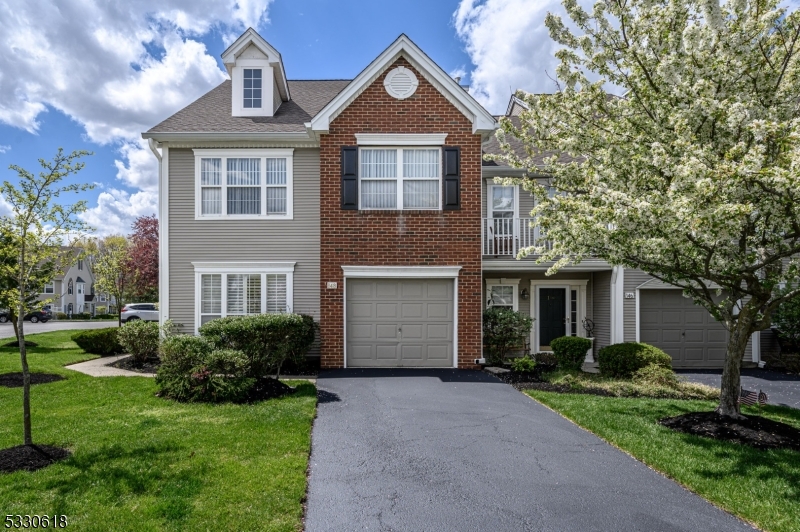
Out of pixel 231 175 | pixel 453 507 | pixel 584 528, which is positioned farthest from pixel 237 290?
pixel 584 528

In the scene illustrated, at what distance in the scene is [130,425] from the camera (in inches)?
249

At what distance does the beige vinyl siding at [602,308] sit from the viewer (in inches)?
498

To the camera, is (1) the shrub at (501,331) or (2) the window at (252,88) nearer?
(1) the shrub at (501,331)

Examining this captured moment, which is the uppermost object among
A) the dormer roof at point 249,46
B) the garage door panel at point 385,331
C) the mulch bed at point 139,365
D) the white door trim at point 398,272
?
the dormer roof at point 249,46

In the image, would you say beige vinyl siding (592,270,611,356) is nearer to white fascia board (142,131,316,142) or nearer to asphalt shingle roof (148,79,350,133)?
white fascia board (142,131,316,142)

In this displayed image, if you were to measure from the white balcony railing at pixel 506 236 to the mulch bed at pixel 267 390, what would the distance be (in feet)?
21.5

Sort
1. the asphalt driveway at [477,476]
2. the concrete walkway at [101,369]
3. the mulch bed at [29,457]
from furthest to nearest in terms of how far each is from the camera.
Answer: the concrete walkway at [101,369] → the mulch bed at [29,457] → the asphalt driveway at [477,476]

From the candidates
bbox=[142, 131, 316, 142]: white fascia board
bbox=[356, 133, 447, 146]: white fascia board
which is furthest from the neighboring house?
bbox=[356, 133, 447, 146]: white fascia board

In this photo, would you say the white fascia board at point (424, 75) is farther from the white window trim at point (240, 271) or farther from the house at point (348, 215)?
the white window trim at point (240, 271)

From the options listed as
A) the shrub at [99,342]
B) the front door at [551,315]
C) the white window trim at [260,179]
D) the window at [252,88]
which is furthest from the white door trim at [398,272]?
the shrub at [99,342]

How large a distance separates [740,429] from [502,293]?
7.54 metres

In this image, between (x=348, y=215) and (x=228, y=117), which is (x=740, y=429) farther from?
(x=228, y=117)

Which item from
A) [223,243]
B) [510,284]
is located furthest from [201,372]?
[510,284]

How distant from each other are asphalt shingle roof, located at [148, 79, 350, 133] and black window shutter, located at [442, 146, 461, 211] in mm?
3777
